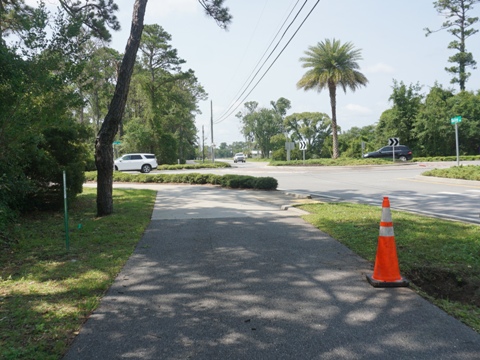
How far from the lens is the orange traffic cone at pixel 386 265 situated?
4434 millimetres

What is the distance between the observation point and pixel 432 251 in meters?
5.60

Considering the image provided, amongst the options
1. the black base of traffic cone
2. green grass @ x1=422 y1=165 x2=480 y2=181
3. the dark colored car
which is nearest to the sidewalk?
the black base of traffic cone

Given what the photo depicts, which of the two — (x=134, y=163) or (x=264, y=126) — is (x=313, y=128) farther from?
(x=134, y=163)

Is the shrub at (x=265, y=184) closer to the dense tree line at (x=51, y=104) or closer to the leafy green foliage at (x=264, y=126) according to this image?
the dense tree line at (x=51, y=104)

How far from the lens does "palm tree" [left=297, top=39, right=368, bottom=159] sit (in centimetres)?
3816

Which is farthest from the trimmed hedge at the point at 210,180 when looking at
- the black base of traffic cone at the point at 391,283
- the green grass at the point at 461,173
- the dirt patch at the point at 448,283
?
the black base of traffic cone at the point at 391,283

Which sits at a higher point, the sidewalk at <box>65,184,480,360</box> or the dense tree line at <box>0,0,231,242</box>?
the dense tree line at <box>0,0,231,242</box>

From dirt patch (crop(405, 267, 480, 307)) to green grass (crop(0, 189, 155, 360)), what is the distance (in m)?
3.73

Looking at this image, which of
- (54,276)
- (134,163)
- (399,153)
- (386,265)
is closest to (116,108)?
(54,276)

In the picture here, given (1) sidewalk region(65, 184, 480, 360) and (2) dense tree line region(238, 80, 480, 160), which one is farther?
(2) dense tree line region(238, 80, 480, 160)

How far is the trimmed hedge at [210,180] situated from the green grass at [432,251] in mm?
7335

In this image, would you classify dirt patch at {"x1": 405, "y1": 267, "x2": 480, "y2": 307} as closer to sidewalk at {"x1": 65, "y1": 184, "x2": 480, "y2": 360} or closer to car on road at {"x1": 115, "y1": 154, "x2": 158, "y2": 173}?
sidewalk at {"x1": 65, "y1": 184, "x2": 480, "y2": 360}

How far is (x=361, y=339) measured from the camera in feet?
10.5

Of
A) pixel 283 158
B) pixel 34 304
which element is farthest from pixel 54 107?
pixel 283 158
